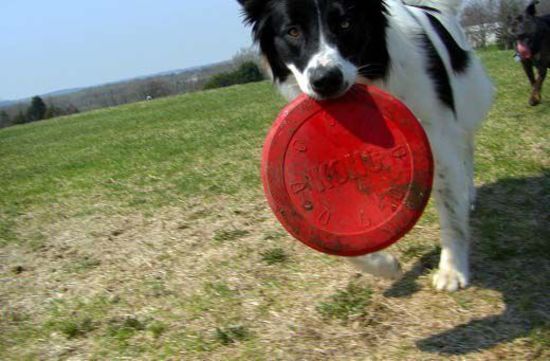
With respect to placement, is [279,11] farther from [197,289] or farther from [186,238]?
[186,238]

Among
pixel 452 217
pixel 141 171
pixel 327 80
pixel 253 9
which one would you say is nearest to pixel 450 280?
pixel 452 217

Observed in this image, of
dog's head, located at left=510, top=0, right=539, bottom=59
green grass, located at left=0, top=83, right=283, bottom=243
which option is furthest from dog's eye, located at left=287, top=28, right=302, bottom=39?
dog's head, located at left=510, top=0, right=539, bottom=59

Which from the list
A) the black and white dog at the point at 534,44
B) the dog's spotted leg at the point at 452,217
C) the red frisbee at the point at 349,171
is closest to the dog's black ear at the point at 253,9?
the red frisbee at the point at 349,171

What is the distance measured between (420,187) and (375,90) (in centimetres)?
53

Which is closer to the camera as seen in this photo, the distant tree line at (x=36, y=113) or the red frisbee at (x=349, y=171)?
the red frisbee at (x=349, y=171)

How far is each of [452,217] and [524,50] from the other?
625cm

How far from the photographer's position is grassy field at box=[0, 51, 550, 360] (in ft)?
9.93

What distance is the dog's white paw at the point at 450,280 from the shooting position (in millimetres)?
3346

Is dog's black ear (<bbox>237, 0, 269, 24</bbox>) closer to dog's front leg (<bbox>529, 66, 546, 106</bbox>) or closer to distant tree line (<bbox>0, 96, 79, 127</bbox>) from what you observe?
dog's front leg (<bbox>529, 66, 546, 106</bbox>)

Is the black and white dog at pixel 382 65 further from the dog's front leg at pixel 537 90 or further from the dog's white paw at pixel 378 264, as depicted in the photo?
the dog's front leg at pixel 537 90

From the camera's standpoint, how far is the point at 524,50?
8.77m

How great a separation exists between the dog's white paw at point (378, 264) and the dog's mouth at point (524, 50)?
6424 millimetres

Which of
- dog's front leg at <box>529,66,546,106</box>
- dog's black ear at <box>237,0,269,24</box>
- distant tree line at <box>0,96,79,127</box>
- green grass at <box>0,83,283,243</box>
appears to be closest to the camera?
dog's black ear at <box>237,0,269,24</box>

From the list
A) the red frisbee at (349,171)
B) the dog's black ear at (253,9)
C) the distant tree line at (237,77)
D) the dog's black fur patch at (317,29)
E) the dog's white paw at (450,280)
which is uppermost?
the dog's black ear at (253,9)
